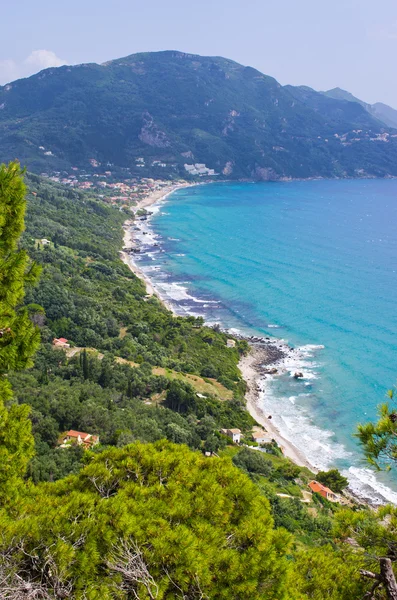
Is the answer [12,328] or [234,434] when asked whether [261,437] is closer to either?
[234,434]

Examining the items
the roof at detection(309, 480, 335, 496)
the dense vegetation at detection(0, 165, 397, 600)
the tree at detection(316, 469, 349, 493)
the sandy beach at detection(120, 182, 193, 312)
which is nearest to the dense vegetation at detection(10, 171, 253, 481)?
the sandy beach at detection(120, 182, 193, 312)

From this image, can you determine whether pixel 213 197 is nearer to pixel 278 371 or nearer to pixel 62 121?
pixel 62 121

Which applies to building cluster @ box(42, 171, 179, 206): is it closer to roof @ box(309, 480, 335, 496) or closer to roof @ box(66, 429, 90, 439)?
roof @ box(66, 429, 90, 439)

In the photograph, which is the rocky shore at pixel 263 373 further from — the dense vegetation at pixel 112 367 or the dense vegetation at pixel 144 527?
the dense vegetation at pixel 144 527

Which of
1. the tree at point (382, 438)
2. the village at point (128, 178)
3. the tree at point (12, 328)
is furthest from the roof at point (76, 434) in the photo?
the village at point (128, 178)

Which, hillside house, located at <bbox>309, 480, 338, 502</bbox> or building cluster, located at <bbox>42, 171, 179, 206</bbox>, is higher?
building cluster, located at <bbox>42, 171, 179, 206</bbox>

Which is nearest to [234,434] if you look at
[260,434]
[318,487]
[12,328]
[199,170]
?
[260,434]
